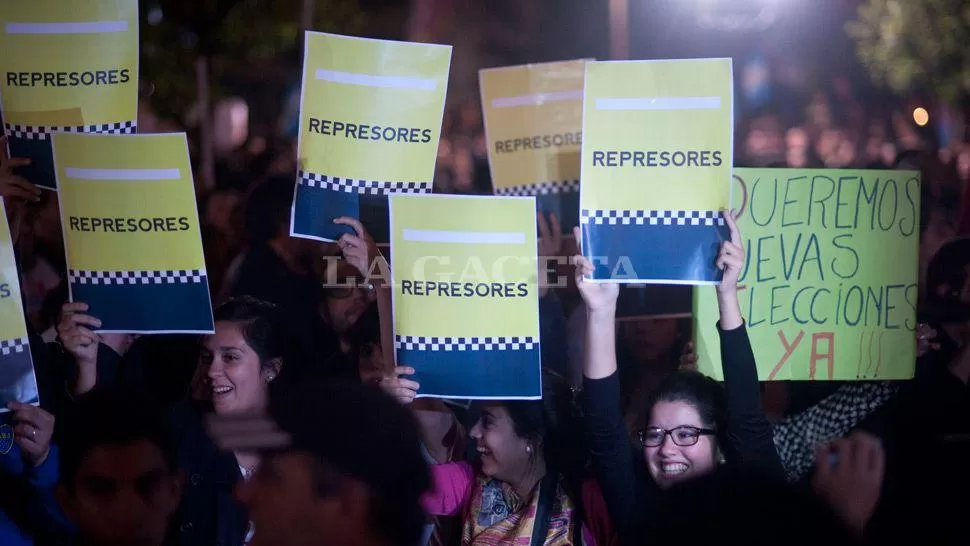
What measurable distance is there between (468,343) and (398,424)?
107 centimetres

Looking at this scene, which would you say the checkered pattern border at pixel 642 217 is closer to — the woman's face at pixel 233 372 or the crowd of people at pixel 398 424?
the crowd of people at pixel 398 424

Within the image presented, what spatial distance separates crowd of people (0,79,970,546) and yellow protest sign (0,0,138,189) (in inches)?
8.2

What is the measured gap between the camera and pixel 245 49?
5.44m

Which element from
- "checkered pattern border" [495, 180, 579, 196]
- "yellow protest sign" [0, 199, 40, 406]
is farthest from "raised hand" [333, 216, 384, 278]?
"yellow protest sign" [0, 199, 40, 406]

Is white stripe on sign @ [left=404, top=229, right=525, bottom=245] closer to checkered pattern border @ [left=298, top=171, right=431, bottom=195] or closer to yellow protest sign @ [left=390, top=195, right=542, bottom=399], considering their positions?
yellow protest sign @ [left=390, top=195, right=542, bottom=399]

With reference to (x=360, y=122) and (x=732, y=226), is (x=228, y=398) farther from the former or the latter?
(x=732, y=226)

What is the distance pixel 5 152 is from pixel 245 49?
2.16 m

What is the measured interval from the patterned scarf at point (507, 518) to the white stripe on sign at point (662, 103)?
1.02 metres

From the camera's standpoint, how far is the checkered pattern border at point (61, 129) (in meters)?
3.34

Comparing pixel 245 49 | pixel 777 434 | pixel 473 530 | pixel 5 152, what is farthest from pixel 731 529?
pixel 245 49

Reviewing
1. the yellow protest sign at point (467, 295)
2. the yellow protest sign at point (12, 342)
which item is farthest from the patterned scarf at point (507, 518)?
the yellow protest sign at point (12, 342)

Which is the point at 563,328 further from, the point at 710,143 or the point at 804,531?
the point at 804,531

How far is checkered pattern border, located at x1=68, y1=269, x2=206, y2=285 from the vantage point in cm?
324

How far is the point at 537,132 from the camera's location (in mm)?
3855
